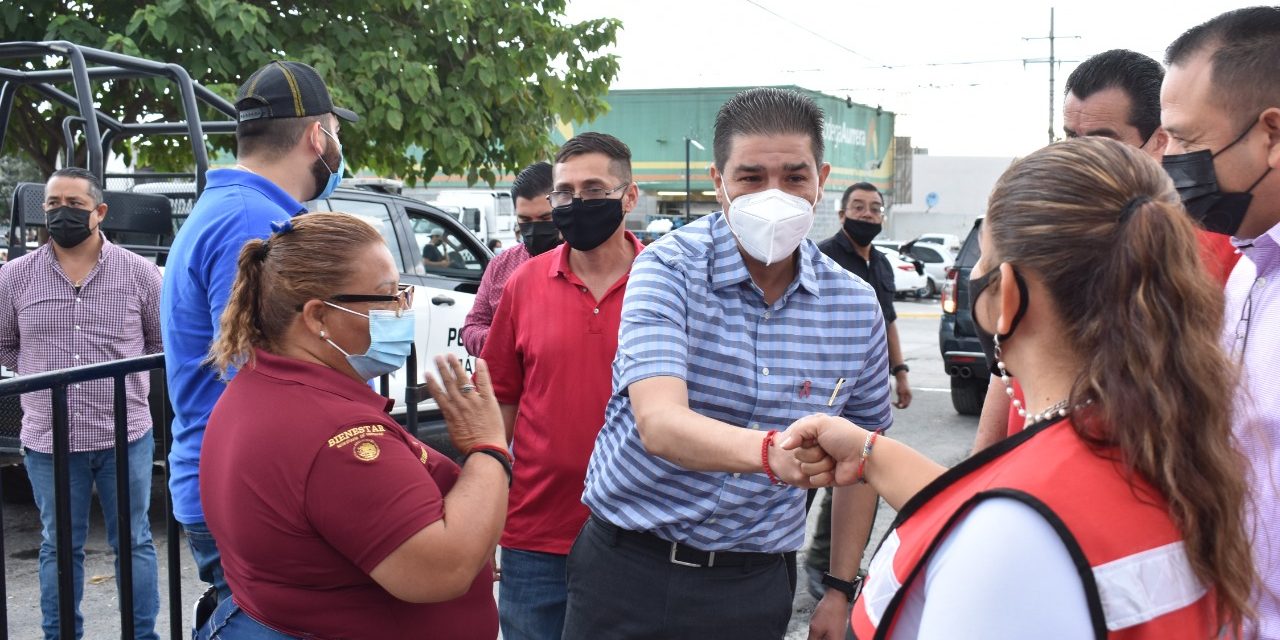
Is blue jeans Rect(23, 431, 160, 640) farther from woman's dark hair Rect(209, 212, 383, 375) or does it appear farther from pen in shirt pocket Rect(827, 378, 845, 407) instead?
pen in shirt pocket Rect(827, 378, 845, 407)

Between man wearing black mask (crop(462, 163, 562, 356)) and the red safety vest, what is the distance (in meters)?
3.49

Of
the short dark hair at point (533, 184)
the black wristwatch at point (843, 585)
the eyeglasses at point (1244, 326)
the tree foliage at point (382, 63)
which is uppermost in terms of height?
the tree foliage at point (382, 63)

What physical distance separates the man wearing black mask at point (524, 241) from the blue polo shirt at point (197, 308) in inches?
71.6

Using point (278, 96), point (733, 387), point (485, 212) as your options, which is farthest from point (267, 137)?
point (485, 212)

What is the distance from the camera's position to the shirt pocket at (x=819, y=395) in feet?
8.04

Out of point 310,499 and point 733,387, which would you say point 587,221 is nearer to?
point 733,387

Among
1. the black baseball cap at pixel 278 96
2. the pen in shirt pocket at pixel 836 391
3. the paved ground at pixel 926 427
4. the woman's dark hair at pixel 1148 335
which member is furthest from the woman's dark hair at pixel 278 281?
the paved ground at pixel 926 427

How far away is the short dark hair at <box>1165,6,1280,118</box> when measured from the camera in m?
1.96

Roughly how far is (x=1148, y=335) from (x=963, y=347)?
8.49 m

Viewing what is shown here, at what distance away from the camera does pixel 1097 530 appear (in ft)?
4.00

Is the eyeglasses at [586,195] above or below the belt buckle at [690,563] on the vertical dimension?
above

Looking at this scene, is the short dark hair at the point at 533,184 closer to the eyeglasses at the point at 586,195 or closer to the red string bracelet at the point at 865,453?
the eyeglasses at the point at 586,195

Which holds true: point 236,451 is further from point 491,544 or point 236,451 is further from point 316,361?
point 491,544

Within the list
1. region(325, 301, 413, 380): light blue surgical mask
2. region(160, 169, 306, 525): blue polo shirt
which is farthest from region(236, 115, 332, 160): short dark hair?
region(325, 301, 413, 380): light blue surgical mask
